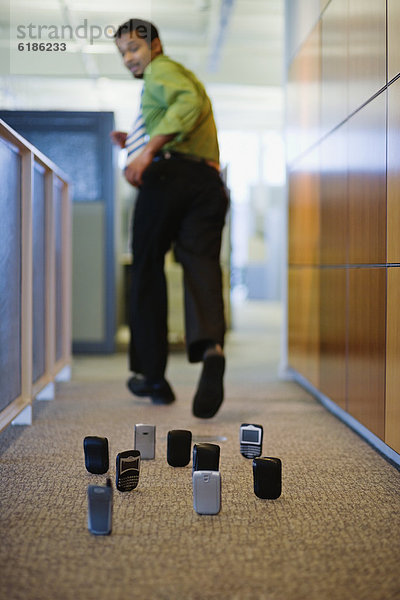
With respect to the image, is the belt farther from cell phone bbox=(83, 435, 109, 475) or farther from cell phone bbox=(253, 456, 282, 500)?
cell phone bbox=(253, 456, 282, 500)

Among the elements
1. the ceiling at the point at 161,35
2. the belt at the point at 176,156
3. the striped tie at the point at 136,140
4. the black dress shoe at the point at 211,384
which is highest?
the ceiling at the point at 161,35

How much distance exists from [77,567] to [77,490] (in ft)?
1.49

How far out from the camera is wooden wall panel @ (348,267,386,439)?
6.69ft

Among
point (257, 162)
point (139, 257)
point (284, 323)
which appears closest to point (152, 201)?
point (139, 257)

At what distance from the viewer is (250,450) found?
2.00m

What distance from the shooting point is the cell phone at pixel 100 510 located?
4.53 ft

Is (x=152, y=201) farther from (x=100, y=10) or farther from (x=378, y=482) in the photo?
(x=100, y=10)

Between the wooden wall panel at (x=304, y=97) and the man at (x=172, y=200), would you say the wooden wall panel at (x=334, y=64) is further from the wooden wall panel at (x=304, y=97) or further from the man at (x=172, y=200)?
the man at (x=172, y=200)

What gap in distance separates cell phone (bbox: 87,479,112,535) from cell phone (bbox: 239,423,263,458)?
2.10ft

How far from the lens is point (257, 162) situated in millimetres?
13461

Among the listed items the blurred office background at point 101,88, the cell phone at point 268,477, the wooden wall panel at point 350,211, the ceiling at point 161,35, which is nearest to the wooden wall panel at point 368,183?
the wooden wall panel at point 350,211

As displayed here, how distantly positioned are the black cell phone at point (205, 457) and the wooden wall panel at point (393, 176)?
66 cm
